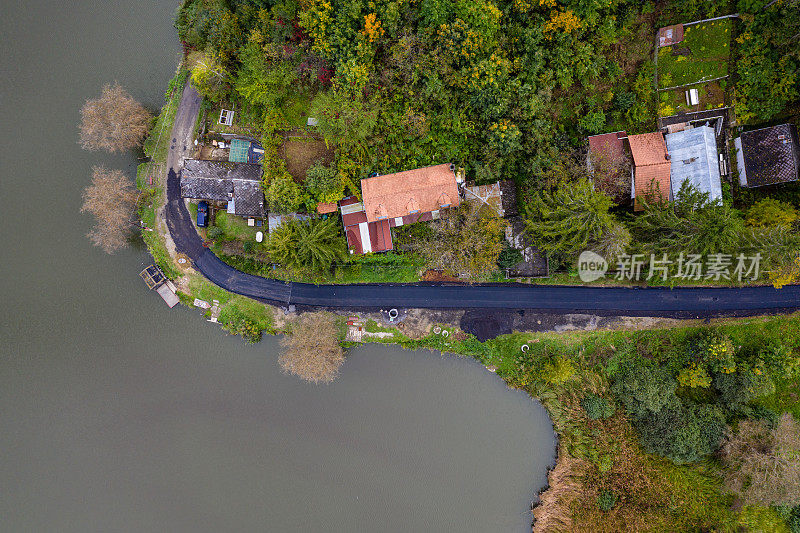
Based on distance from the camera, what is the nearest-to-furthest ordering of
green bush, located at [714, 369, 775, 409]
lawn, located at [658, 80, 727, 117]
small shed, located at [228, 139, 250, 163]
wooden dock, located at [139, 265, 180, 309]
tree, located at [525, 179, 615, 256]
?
1. tree, located at [525, 179, 615, 256]
2. green bush, located at [714, 369, 775, 409]
3. lawn, located at [658, 80, 727, 117]
4. small shed, located at [228, 139, 250, 163]
5. wooden dock, located at [139, 265, 180, 309]

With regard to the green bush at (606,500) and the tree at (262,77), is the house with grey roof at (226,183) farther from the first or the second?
the green bush at (606,500)

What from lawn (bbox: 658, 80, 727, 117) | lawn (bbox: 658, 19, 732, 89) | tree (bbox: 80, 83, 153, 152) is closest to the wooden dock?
tree (bbox: 80, 83, 153, 152)

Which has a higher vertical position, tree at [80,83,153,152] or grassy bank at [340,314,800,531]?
tree at [80,83,153,152]

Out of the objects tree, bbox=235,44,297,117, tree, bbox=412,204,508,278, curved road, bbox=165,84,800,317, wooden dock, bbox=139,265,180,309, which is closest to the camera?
tree, bbox=412,204,508,278

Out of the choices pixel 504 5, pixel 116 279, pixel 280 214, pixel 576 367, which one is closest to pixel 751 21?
pixel 504 5

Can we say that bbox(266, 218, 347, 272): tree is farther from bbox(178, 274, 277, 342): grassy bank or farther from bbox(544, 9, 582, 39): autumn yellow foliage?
bbox(544, 9, 582, 39): autumn yellow foliage

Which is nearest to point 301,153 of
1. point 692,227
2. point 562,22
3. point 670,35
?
point 562,22

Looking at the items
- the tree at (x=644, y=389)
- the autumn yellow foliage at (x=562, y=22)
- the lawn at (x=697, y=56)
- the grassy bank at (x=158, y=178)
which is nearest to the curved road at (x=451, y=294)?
the grassy bank at (x=158, y=178)
